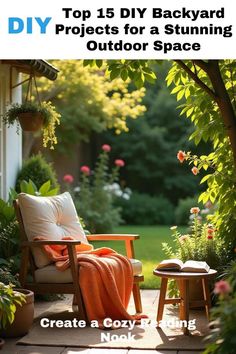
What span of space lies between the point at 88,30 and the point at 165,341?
2070mm

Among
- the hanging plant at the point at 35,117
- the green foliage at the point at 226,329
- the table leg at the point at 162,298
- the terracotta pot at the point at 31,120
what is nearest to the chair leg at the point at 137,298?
the table leg at the point at 162,298

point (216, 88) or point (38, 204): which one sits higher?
point (216, 88)

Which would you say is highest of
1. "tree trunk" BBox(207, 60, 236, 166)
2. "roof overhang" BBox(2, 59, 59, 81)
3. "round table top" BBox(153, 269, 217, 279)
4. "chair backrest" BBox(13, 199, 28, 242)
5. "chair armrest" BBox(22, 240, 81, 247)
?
"roof overhang" BBox(2, 59, 59, 81)

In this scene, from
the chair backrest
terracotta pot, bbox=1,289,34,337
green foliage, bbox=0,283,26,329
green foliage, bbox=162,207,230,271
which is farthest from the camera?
green foliage, bbox=162,207,230,271

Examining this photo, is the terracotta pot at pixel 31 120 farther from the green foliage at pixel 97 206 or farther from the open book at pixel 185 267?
the green foliage at pixel 97 206

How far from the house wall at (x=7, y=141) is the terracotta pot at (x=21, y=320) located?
2.36 metres

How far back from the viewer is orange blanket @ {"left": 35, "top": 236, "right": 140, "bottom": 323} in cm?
541

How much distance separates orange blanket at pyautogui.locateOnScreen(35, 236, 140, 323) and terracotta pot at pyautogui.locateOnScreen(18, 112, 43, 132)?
49.0 inches

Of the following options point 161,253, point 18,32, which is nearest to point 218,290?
point 18,32

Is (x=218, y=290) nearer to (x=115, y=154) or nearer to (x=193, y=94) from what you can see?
(x=193, y=94)

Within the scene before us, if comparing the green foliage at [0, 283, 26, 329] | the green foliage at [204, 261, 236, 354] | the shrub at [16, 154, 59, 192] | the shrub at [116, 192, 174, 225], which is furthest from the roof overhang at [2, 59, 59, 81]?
the shrub at [116, 192, 174, 225]

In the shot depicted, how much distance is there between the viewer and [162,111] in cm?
1858

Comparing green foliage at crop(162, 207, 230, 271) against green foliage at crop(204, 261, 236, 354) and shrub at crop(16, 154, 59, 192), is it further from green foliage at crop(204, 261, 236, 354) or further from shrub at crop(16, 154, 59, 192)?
green foliage at crop(204, 261, 236, 354)

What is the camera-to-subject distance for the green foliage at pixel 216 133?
5.52m
